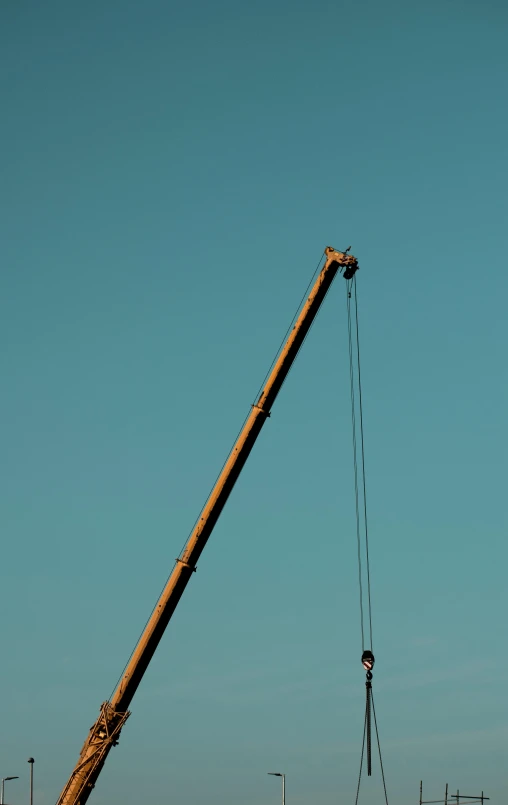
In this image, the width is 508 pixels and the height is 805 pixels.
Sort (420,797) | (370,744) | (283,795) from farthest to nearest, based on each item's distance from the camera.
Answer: (420,797) < (283,795) < (370,744)

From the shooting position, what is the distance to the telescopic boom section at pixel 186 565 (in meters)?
44.1

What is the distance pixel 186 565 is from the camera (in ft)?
153

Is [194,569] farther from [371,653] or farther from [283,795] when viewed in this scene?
[283,795]

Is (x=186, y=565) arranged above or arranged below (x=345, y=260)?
below

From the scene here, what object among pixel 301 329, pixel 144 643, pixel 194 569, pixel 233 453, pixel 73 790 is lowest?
pixel 73 790

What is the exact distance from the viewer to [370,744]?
43031mm

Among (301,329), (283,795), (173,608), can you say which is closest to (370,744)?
(173,608)

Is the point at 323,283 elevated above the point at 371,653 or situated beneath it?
elevated above

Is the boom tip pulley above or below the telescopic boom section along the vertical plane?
above

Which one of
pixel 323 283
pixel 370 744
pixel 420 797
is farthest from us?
pixel 420 797

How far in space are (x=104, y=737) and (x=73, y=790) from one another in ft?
7.27

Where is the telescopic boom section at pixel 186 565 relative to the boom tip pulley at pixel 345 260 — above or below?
below

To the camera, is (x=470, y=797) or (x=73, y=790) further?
(x=470, y=797)

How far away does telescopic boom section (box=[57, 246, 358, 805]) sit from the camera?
145 ft
